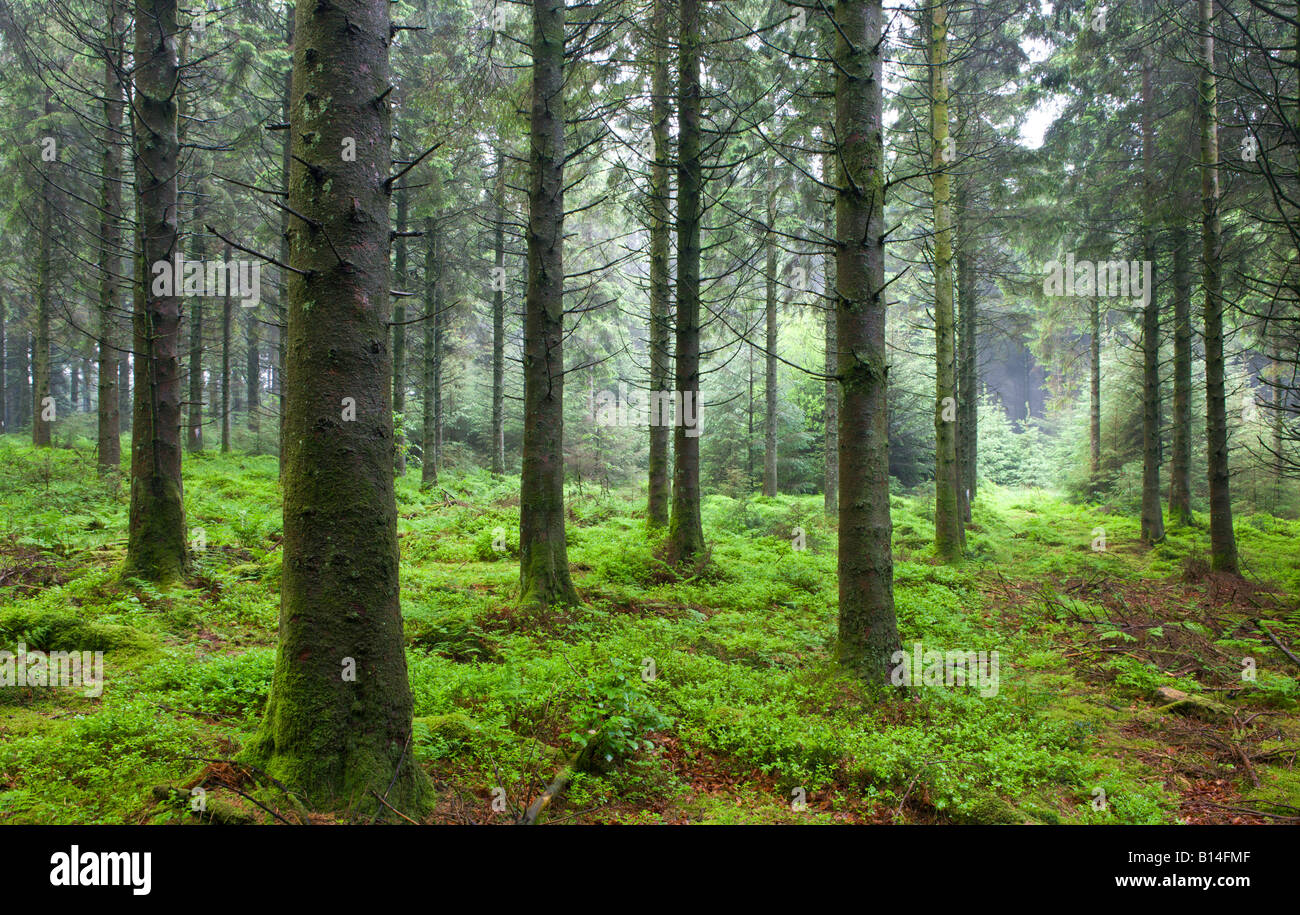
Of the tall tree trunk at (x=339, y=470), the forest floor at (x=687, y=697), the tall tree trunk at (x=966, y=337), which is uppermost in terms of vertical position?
the tall tree trunk at (x=966, y=337)

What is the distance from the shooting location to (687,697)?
506cm

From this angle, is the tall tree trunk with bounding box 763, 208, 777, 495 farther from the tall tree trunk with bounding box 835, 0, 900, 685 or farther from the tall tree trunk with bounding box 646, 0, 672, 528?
the tall tree trunk with bounding box 835, 0, 900, 685

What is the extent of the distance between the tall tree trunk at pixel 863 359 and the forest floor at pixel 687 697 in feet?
1.70

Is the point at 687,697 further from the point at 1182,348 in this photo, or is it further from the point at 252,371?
the point at 252,371

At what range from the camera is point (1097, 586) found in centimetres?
984

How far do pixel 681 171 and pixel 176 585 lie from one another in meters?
8.96

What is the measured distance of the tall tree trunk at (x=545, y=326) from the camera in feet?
23.9

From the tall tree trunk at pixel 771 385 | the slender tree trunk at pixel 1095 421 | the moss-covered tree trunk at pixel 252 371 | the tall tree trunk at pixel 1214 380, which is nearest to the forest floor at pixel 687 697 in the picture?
the tall tree trunk at pixel 1214 380

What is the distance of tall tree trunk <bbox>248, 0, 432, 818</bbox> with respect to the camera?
9.82 feet

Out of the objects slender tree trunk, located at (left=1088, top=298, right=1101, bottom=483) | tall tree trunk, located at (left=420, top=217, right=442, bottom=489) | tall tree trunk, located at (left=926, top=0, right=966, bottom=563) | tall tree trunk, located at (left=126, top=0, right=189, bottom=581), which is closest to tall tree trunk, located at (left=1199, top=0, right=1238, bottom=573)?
tall tree trunk, located at (left=926, top=0, right=966, bottom=563)

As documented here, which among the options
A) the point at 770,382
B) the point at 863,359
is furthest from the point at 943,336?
the point at 863,359

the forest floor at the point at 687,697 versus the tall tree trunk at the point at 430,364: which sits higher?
the tall tree trunk at the point at 430,364

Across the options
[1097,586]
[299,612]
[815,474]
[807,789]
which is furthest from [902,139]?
[299,612]

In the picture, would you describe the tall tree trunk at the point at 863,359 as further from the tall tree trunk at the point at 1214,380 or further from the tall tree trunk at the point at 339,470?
the tall tree trunk at the point at 1214,380
